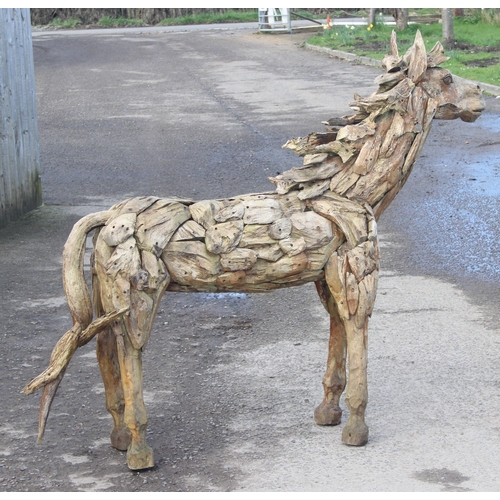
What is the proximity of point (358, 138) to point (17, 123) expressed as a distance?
599 cm

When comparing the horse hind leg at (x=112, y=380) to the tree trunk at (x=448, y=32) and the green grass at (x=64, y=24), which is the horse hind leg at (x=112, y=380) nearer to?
the tree trunk at (x=448, y=32)

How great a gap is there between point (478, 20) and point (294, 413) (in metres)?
22.9

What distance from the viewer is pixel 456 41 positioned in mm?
20562

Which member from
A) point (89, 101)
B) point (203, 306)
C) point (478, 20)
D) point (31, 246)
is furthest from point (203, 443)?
point (478, 20)

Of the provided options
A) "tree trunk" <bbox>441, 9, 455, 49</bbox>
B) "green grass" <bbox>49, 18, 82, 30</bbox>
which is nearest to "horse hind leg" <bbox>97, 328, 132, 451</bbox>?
"tree trunk" <bbox>441, 9, 455, 49</bbox>

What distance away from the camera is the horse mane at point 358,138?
14.3 feet

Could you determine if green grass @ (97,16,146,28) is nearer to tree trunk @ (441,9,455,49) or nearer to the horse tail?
tree trunk @ (441,9,455,49)

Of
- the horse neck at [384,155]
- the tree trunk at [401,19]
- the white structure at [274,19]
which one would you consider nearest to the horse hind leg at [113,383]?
the horse neck at [384,155]

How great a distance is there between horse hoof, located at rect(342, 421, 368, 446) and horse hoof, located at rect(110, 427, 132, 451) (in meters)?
1.14

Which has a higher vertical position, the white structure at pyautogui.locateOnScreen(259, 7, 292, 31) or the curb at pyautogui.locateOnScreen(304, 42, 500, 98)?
the white structure at pyautogui.locateOnScreen(259, 7, 292, 31)

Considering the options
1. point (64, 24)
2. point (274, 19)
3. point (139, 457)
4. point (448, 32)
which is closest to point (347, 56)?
point (448, 32)

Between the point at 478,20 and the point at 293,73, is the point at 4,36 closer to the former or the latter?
the point at 293,73

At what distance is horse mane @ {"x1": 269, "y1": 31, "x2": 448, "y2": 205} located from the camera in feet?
14.3

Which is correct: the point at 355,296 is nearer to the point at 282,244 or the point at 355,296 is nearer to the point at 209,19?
the point at 282,244
